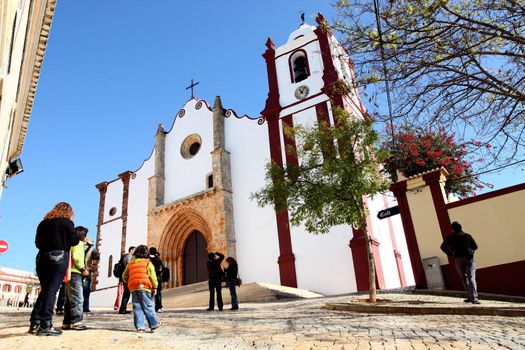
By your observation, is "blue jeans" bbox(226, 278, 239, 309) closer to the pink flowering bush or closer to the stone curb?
the stone curb

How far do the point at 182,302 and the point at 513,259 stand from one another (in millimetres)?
10095

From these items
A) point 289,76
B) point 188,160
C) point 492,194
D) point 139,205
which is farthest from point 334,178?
Answer: point 139,205

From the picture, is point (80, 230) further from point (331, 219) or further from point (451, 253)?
point (451, 253)

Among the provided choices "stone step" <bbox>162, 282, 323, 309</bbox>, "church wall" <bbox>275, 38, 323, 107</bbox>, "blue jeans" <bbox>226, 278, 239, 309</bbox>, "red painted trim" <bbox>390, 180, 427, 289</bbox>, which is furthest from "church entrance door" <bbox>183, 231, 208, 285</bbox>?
"red painted trim" <bbox>390, 180, 427, 289</bbox>

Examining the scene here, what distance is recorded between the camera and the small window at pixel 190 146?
1992cm

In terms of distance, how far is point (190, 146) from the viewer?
2036 cm

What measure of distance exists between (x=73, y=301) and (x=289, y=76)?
597 inches

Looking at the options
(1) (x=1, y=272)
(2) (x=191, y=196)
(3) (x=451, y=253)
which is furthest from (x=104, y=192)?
(1) (x=1, y=272)

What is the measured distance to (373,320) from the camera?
5.96m

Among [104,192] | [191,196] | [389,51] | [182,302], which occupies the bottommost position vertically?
[182,302]

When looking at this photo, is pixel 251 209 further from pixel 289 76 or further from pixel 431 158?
pixel 431 158

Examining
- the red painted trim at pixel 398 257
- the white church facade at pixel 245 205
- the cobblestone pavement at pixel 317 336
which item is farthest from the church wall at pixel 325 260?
the cobblestone pavement at pixel 317 336

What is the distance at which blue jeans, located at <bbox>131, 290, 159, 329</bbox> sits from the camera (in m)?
5.25

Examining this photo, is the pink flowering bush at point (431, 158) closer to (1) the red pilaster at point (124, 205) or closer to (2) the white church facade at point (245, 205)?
(2) the white church facade at point (245, 205)
